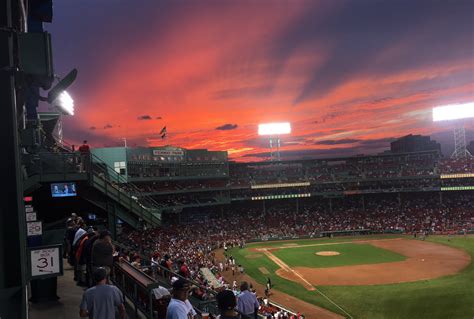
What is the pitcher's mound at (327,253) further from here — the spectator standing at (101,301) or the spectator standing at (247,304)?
the spectator standing at (101,301)

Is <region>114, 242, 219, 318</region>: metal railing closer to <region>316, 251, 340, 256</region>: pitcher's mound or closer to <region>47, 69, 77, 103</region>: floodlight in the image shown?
<region>47, 69, 77, 103</region>: floodlight

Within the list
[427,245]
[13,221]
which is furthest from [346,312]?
[427,245]

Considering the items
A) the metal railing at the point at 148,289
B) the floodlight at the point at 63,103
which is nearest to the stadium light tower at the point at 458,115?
the floodlight at the point at 63,103

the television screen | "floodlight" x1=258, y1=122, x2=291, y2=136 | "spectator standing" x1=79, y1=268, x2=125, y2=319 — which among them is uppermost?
"floodlight" x1=258, y1=122, x2=291, y2=136

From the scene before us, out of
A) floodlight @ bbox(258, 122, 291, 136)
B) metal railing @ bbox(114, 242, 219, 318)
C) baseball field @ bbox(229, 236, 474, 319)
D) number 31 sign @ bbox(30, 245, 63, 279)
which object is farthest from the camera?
floodlight @ bbox(258, 122, 291, 136)

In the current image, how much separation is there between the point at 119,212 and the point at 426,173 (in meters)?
57.7

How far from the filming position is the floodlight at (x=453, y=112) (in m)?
64.4

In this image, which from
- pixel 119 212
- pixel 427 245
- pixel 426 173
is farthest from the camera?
pixel 426 173

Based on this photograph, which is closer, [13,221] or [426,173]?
[13,221]

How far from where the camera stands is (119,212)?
19.5 meters

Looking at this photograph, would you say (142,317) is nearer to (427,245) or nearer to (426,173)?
(427,245)

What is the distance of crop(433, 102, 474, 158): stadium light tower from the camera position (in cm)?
6456

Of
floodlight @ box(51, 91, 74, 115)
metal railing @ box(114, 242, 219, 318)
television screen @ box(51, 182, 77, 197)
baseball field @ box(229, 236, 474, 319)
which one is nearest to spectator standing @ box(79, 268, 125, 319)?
metal railing @ box(114, 242, 219, 318)

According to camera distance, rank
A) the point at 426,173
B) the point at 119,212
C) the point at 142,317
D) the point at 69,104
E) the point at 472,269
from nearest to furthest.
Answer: the point at 142,317 → the point at 119,212 → the point at 69,104 → the point at 472,269 → the point at 426,173
